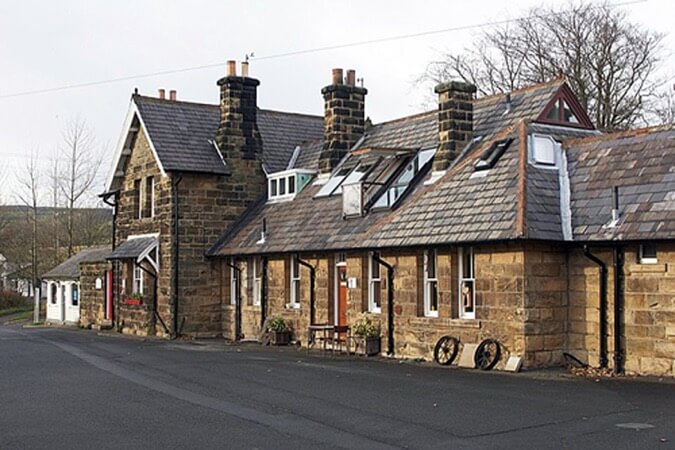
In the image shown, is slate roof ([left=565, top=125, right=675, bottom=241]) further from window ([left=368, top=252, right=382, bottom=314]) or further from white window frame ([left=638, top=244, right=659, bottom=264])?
window ([left=368, top=252, right=382, bottom=314])

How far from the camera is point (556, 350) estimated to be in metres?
18.5

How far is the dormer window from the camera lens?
94.5ft

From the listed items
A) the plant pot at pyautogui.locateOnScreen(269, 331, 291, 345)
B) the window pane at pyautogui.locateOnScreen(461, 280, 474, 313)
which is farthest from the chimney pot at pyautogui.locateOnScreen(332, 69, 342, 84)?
the window pane at pyautogui.locateOnScreen(461, 280, 474, 313)

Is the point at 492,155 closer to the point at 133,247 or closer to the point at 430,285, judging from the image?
the point at 430,285

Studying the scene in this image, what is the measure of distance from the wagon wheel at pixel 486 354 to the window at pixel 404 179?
18.4ft

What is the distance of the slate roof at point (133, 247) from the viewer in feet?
99.9

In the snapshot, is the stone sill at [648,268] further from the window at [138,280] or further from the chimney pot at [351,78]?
the window at [138,280]

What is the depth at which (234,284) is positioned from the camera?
96.6 ft

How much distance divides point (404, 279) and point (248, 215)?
10308 mm

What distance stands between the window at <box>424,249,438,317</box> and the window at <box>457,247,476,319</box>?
31.6 inches

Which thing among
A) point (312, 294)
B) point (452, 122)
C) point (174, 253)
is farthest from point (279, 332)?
point (452, 122)

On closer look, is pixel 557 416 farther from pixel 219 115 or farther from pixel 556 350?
pixel 219 115

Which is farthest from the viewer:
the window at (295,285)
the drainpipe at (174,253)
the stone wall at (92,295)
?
the stone wall at (92,295)

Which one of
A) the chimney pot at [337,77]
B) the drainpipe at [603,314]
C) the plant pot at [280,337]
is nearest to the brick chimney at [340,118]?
the chimney pot at [337,77]
